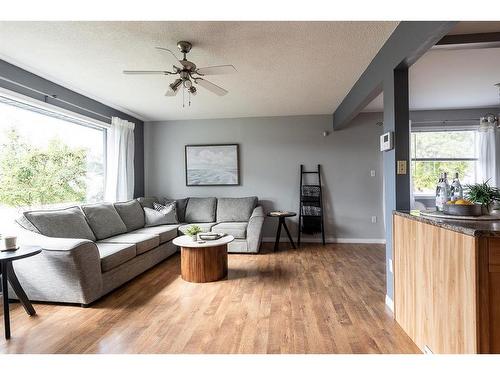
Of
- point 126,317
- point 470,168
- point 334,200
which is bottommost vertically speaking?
point 126,317

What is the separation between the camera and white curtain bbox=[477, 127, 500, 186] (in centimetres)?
478

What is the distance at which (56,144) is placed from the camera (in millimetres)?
3652

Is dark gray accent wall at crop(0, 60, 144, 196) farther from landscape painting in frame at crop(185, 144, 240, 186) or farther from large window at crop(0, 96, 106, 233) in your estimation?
landscape painting in frame at crop(185, 144, 240, 186)

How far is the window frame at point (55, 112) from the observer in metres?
2.86

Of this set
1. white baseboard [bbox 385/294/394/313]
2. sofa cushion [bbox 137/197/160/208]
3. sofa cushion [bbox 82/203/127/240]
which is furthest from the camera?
sofa cushion [bbox 137/197/160/208]

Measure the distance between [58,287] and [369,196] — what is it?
475 centimetres

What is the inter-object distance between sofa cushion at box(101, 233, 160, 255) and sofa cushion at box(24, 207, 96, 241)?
0.29 metres

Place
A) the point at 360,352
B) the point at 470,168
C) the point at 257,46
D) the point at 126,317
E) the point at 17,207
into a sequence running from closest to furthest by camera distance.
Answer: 1. the point at 360,352
2. the point at 126,317
3. the point at 257,46
4. the point at 17,207
5. the point at 470,168

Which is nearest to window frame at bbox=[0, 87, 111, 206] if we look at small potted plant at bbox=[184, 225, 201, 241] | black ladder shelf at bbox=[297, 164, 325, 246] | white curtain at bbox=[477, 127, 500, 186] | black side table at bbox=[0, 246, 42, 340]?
Result: black side table at bbox=[0, 246, 42, 340]

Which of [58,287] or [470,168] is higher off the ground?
[470,168]

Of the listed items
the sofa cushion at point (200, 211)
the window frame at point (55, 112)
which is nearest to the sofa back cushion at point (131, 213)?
the window frame at point (55, 112)

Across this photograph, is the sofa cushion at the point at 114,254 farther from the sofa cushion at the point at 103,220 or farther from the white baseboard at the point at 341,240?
the white baseboard at the point at 341,240
